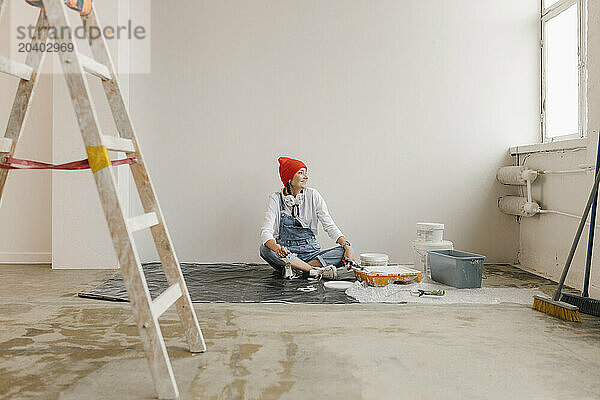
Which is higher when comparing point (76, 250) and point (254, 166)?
point (254, 166)

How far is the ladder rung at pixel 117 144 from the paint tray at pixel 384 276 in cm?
189

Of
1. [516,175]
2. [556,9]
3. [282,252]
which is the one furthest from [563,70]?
[282,252]

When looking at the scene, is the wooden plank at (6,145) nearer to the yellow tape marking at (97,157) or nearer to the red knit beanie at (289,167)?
the yellow tape marking at (97,157)

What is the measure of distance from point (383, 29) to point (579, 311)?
2.64m

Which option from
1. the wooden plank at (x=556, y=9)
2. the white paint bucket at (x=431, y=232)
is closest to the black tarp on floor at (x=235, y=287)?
the white paint bucket at (x=431, y=232)

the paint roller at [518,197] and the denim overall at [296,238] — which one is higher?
the paint roller at [518,197]

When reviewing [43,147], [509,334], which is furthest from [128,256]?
[43,147]

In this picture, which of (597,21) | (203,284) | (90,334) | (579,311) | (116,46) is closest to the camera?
(90,334)

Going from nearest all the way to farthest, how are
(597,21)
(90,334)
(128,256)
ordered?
(128,256)
(90,334)
(597,21)

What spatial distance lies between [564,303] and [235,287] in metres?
1.81

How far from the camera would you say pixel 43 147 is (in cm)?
450

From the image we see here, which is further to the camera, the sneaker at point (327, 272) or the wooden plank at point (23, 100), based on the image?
the sneaker at point (327, 272)

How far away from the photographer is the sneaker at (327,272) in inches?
147

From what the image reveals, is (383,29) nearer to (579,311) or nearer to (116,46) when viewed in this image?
(116,46)
